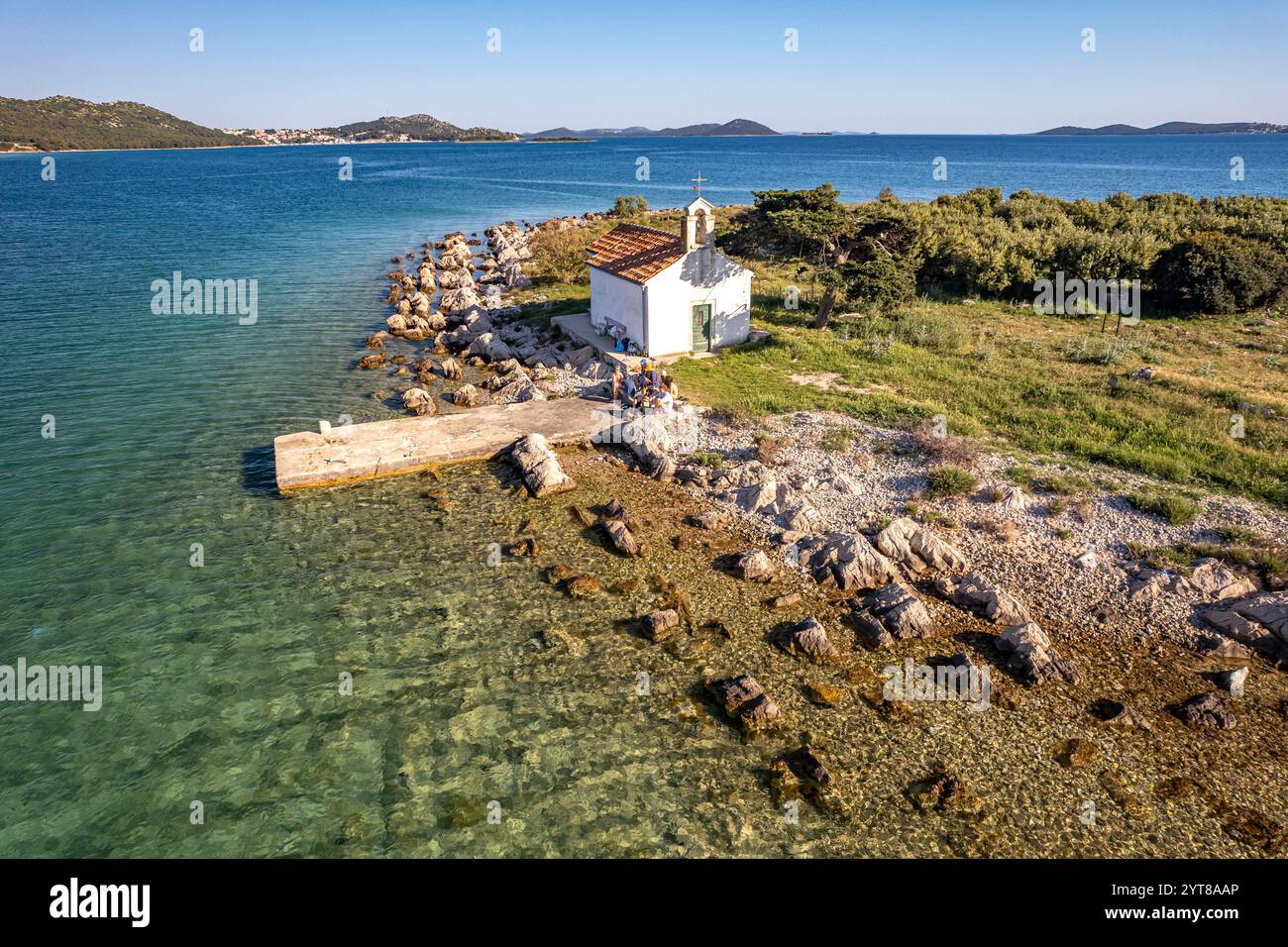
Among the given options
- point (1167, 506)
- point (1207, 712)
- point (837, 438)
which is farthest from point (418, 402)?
point (1207, 712)

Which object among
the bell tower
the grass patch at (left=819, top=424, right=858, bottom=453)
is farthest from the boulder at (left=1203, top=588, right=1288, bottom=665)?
the bell tower

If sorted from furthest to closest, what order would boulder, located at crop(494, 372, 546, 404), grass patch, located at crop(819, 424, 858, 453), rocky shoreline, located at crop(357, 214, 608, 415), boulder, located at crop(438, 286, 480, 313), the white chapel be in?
boulder, located at crop(438, 286, 480, 313) < the white chapel < rocky shoreline, located at crop(357, 214, 608, 415) < boulder, located at crop(494, 372, 546, 404) < grass patch, located at crop(819, 424, 858, 453)

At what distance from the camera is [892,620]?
50.9 ft

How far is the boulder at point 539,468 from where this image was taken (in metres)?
21.0

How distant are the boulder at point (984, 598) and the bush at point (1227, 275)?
30.3 m

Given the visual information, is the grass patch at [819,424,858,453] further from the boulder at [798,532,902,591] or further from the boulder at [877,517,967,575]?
the boulder at [798,532,902,591]

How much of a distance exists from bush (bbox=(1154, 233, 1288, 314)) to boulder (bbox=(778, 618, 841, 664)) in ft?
113

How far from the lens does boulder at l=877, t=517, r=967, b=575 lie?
17.4 metres

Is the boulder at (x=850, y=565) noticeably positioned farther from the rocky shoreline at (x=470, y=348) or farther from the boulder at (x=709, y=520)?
the rocky shoreline at (x=470, y=348)

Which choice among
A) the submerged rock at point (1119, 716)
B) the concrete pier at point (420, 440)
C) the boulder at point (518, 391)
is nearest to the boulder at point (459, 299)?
the boulder at point (518, 391)

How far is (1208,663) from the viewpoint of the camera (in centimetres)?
1436
